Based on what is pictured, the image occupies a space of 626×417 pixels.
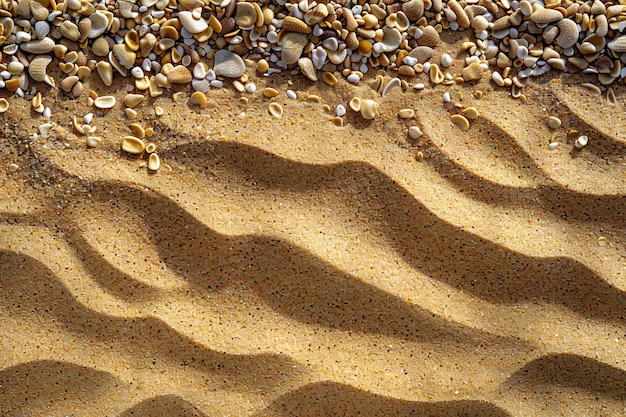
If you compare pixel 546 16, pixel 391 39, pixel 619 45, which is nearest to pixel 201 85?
pixel 391 39

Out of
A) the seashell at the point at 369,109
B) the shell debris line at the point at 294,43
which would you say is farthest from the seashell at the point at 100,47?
the seashell at the point at 369,109

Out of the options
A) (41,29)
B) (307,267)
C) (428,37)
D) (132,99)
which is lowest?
(307,267)

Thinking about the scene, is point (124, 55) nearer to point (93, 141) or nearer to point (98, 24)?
point (98, 24)

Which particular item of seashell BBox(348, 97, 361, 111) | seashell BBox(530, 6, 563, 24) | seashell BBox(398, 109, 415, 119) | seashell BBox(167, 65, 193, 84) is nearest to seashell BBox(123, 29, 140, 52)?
seashell BBox(167, 65, 193, 84)

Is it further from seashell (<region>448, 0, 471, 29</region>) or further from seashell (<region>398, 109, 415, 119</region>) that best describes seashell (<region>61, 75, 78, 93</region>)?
seashell (<region>448, 0, 471, 29</region>)

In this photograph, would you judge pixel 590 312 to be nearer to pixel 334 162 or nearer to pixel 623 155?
pixel 623 155

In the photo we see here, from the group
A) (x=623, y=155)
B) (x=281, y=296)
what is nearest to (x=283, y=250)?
(x=281, y=296)

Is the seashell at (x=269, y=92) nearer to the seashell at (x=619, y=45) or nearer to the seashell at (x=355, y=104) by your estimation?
the seashell at (x=355, y=104)
